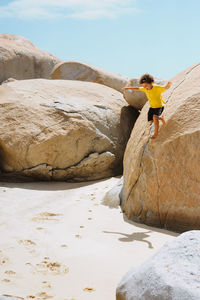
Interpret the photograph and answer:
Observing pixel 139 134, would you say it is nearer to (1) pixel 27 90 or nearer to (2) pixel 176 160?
(2) pixel 176 160

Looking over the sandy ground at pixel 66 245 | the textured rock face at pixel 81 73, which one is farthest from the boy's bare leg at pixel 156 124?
the textured rock face at pixel 81 73

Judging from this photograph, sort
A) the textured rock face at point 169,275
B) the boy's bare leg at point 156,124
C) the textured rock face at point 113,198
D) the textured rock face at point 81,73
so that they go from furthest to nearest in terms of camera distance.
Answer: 1. the textured rock face at point 81,73
2. the textured rock face at point 113,198
3. the boy's bare leg at point 156,124
4. the textured rock face at point 169,275

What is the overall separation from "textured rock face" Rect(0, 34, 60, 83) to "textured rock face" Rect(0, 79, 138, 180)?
8996 mm

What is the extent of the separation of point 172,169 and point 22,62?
13.7 meters

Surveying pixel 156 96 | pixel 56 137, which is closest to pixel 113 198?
pixel 156 96

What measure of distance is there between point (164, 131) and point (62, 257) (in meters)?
2.15

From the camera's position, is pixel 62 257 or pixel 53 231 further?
pixel 53 231

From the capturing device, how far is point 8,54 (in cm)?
1628

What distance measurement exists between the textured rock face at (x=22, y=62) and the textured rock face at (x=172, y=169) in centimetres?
1239

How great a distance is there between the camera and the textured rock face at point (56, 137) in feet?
23.3

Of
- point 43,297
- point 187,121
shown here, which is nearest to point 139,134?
point 187,121

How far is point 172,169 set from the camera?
15.0 feet

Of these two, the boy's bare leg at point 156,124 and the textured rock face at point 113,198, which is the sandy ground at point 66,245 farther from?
the boy's bare leg at point 156,124

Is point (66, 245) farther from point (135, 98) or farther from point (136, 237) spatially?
point (135, 98)
